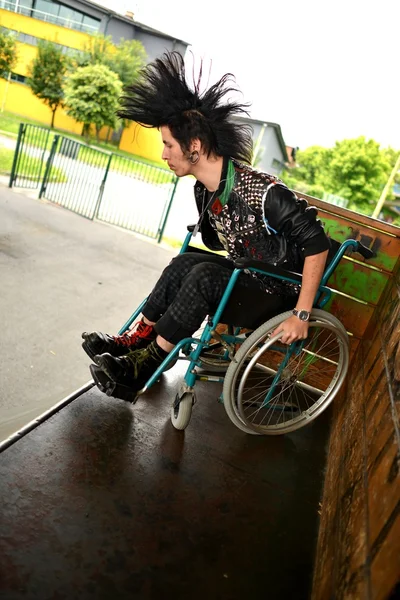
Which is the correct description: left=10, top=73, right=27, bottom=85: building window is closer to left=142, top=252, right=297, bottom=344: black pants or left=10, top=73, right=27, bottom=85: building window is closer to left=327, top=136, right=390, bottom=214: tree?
left=327, top=136, right=390, bottom=214: tree

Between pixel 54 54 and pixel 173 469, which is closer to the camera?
pixel 173 469

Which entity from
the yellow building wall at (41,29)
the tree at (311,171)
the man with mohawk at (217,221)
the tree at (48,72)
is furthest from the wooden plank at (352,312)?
the tree at (311,171)

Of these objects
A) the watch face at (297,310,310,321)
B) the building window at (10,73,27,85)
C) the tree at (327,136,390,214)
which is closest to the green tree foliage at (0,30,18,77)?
the building window at (10,73,27,85)

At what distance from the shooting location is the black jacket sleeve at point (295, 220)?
1.55 m

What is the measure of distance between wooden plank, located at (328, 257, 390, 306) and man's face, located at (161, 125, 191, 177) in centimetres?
116

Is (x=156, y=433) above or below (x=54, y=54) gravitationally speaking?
below

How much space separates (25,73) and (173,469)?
29797 millimetres

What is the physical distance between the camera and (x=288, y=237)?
163 cm

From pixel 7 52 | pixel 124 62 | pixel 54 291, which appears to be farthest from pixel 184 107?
pixel 124 62

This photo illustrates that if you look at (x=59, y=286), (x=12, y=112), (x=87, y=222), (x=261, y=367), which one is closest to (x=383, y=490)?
(x=261, y=367)

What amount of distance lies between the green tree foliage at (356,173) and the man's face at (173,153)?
3366 centimetres

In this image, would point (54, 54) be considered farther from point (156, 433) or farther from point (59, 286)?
point (156, 433)

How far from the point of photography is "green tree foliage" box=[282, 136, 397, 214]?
112 ft

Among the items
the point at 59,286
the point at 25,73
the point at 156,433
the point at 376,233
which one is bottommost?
the point at 59,286
